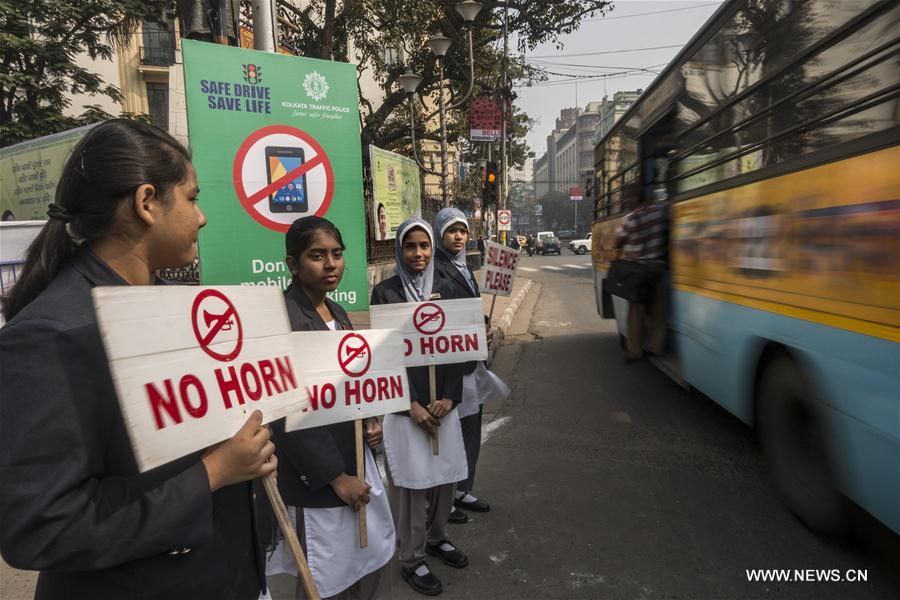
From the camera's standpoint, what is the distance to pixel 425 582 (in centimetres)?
263

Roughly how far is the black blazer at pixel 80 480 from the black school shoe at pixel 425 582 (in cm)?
160

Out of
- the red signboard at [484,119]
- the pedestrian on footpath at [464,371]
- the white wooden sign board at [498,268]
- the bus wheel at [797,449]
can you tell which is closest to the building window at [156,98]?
the red signboard at [484,119]

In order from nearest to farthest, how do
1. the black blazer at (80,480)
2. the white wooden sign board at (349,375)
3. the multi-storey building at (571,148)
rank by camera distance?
the black blazer at (80,480) → the white wooden sign board at (349,375) → the multi-storey building at (571,148)

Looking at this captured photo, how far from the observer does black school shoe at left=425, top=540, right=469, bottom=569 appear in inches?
111

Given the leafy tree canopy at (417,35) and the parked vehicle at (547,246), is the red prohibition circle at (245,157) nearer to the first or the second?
the leafy tree canopy at (417,35)

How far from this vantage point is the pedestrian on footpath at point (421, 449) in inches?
105

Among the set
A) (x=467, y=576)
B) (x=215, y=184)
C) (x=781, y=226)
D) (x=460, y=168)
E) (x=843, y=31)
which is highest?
(x=460, y=168)

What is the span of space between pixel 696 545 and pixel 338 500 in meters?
1.99

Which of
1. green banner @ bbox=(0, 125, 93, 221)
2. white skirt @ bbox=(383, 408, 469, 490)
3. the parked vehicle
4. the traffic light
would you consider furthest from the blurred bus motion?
the parked vehicle

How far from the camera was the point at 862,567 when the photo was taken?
2.71 metres

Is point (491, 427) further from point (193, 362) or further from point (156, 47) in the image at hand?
point (156, 47)

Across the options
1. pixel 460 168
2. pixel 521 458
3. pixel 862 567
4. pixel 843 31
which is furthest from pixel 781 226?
pixel 460 168

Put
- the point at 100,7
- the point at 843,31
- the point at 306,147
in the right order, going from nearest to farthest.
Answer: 1. the point at 843,31
2. the point at 306,147
3. the point at 100,7

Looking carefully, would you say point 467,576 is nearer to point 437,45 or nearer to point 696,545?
point 696,545
